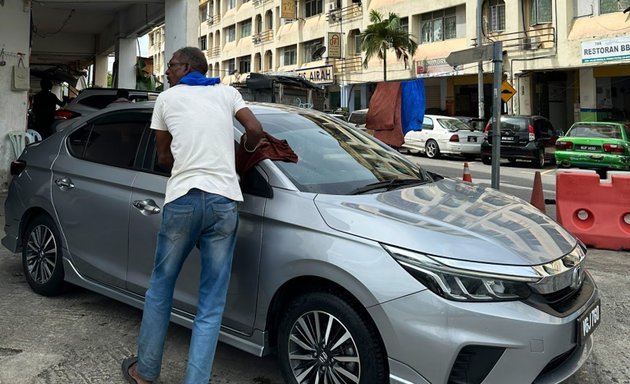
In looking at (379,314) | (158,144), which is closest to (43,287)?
(158,144)

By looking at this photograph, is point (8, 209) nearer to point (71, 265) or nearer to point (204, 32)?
point (71, 265)

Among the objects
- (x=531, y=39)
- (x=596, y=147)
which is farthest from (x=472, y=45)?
(x=596, y=147)

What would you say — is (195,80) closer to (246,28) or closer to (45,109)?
(45,109)

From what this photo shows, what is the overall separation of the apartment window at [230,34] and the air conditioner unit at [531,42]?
32.7 metres

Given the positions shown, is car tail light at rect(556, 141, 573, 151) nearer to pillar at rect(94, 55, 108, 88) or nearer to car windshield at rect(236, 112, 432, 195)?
car windshield at rect(236, 112, 432, 195)

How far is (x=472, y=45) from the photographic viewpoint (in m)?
26.8

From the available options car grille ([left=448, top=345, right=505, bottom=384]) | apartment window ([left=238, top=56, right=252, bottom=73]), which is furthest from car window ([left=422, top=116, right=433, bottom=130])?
apartment window ([left=238, top=56, right=252, bottom=73])

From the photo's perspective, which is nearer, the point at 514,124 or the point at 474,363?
the point at 474,363

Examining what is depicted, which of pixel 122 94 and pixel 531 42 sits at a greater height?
pixel 531 42

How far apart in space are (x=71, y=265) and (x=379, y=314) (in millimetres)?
2724

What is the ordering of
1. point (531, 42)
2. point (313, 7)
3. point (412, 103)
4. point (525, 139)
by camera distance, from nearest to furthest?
1. point (412, 103)
2. point (525, 139)
3. point (531, 42)
4. point (313, 7)

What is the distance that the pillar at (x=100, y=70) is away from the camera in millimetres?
19609

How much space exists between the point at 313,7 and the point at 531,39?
19.2 m

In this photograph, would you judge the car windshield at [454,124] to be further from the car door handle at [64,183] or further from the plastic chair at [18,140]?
the car door handle at [64,183]
